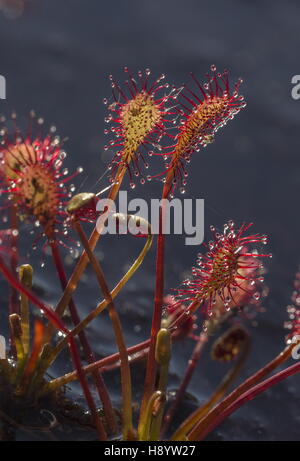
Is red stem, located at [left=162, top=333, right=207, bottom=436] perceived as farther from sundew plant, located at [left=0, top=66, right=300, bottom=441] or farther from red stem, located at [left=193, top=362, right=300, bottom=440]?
red stem, located at [left=193, top=362, right=300, bottom=440]

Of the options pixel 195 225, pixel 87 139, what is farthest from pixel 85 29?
pixel 195 225

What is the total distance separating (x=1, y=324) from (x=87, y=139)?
2.76 ft

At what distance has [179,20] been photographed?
2549 millimetres

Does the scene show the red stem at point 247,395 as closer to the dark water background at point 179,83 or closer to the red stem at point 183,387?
the red stem at point 183,387

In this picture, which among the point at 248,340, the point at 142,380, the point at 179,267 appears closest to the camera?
the point at 248,340

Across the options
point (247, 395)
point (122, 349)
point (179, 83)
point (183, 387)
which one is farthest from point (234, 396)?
point (179, 83)

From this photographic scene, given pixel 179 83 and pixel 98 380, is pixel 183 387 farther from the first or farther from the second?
pixel 179 83

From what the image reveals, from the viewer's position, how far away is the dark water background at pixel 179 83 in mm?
1513

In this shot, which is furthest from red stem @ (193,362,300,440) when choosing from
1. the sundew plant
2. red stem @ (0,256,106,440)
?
red stem @ (0,256,106,440)

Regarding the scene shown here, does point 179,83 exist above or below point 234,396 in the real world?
above

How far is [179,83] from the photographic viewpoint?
7.30 feet

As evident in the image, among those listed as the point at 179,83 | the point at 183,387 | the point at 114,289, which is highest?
the point at 179,83

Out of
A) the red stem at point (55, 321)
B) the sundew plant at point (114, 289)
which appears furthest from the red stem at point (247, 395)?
the red stem at point (55, 321)
